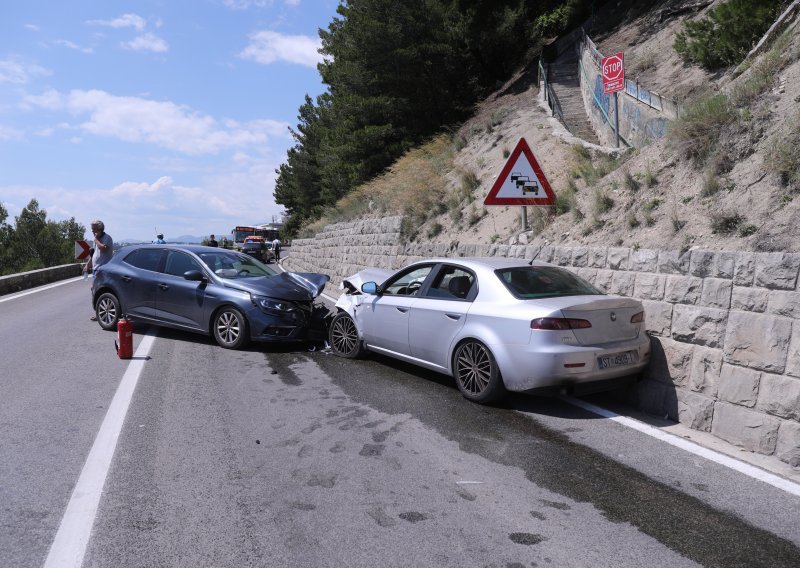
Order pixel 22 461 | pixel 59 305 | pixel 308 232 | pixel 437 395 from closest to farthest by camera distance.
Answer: pixel 22 461, pixel 437 395, pixel 59 305, pixel 308 232

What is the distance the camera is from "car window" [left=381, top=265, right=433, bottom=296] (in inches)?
301

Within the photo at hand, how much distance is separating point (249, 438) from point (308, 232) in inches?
1113

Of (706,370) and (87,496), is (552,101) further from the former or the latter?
(87,496)

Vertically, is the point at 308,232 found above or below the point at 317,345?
above

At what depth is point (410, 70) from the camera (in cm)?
2638

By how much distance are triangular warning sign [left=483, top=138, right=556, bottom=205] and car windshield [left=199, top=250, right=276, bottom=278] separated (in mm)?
4107

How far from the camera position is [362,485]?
420 centimetres

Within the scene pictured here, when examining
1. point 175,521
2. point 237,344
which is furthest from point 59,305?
point 175,521

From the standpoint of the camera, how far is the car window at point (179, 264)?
33.1 feet

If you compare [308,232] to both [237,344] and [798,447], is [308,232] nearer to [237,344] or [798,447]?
[237,344]

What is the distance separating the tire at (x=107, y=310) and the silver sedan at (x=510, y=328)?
18.2 feet

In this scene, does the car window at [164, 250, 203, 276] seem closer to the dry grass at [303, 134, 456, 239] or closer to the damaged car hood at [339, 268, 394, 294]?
the damaged car hood at [339, 268, 394, 294]

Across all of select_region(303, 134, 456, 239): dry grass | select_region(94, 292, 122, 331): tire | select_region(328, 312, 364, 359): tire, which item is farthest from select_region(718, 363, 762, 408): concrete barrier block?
select_region(303, 134, 456, 239): dry grass

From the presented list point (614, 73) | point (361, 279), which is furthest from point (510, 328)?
point (614, 73)
